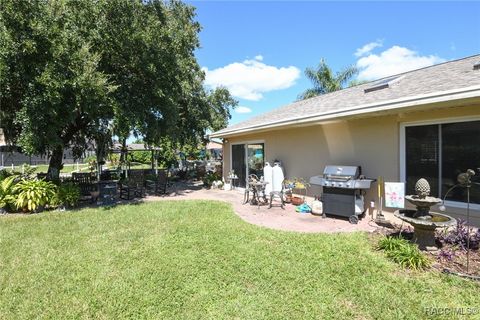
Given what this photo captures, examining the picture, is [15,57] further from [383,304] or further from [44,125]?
[383,304]

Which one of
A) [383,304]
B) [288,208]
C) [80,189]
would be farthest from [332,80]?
[383,304]

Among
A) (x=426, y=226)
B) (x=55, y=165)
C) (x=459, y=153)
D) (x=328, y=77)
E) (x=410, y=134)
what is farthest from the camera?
(x=328, y=77)

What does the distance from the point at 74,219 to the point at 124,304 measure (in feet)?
17.4

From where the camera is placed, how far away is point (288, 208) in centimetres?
846

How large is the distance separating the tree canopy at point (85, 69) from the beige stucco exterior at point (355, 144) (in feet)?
16.9

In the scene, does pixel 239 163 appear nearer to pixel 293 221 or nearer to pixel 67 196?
pixel 293 221

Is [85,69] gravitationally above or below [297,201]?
above

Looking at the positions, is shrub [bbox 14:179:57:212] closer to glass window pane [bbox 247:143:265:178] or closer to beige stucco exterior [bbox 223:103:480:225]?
glass window pane [bbox 247:143:265:178]

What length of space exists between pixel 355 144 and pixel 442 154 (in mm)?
1963

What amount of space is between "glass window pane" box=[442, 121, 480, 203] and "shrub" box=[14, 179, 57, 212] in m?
11.0

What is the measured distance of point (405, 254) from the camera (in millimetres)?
4258

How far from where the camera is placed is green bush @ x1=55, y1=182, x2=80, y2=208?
28.7 feet

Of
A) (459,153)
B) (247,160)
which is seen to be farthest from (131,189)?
(459,153)

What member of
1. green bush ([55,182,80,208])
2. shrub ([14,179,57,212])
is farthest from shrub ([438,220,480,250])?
shrub ([14,179,57,212])
